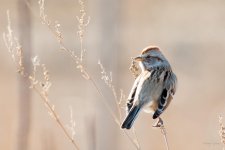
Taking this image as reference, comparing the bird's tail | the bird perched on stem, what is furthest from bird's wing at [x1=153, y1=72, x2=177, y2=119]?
the bird's tail

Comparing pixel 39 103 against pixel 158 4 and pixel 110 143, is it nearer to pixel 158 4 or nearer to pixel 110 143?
pixel 110 143

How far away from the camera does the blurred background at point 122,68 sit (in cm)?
793

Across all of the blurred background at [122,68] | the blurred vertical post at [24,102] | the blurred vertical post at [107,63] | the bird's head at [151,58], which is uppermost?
the blurred vertical post at [24,102]

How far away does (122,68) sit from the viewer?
14328 mm

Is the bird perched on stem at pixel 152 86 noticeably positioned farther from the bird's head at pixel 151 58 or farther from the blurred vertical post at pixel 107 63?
the blurred vertical post at pixel 107 63

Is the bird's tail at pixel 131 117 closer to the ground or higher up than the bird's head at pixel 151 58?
closer to the ground

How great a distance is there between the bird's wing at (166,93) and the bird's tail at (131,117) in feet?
0.39

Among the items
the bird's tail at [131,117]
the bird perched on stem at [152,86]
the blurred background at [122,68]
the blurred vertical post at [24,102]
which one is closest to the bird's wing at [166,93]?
the bird perched on stem at [152,86]

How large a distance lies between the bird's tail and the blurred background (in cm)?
45

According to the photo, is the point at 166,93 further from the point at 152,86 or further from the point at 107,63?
the point at 107,63

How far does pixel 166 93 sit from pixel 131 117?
64 cm

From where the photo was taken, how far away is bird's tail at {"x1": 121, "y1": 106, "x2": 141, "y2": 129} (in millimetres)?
5263

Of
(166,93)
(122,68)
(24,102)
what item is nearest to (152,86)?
(166,93)

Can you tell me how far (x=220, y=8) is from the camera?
18000 millimetres
